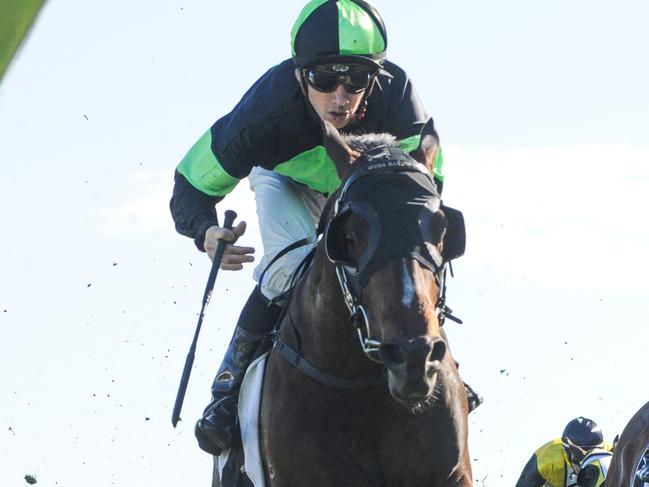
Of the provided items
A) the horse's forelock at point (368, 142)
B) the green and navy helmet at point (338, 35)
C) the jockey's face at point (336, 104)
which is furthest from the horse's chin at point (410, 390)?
the green and navy helmet at point (338, 35)

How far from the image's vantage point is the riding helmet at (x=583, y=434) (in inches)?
548

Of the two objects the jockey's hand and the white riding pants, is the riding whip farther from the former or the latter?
the white riding pants

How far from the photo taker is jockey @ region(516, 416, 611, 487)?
43.4 feet

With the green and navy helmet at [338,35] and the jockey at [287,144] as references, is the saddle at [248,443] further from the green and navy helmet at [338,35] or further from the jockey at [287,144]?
the green and navy helmet at [338,35]

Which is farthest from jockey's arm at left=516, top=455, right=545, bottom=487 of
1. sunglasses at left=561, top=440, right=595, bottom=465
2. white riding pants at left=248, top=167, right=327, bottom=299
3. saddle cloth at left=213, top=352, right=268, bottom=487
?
saddle cloth at left=213, top=352, right=268, bottom=487

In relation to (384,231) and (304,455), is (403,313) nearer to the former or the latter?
(384,231)

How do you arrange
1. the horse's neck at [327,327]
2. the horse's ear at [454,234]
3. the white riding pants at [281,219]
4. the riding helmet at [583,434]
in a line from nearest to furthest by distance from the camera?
1. the horse's ear at [454,234]
2. the horse's neck at [327,327]
3. the white riding pants at [281,219]
4. the riding helmet at [583,434]

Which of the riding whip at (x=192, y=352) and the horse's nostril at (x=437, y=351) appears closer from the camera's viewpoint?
the horse's nostril at (x=437, y=351)

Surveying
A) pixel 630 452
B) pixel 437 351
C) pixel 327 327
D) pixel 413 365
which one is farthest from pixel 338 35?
pixel 630 452

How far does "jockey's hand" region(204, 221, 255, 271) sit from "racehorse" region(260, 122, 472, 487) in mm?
335

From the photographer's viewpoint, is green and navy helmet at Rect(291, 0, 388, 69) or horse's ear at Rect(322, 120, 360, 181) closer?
Result: horse's ear at Rect(322, 120, 360, 181)

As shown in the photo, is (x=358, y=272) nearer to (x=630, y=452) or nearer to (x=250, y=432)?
(x=250, y=432)

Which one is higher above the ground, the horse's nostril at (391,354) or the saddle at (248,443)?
the horse's nostril at (391,354)

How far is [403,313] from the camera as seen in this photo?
3592 mm
